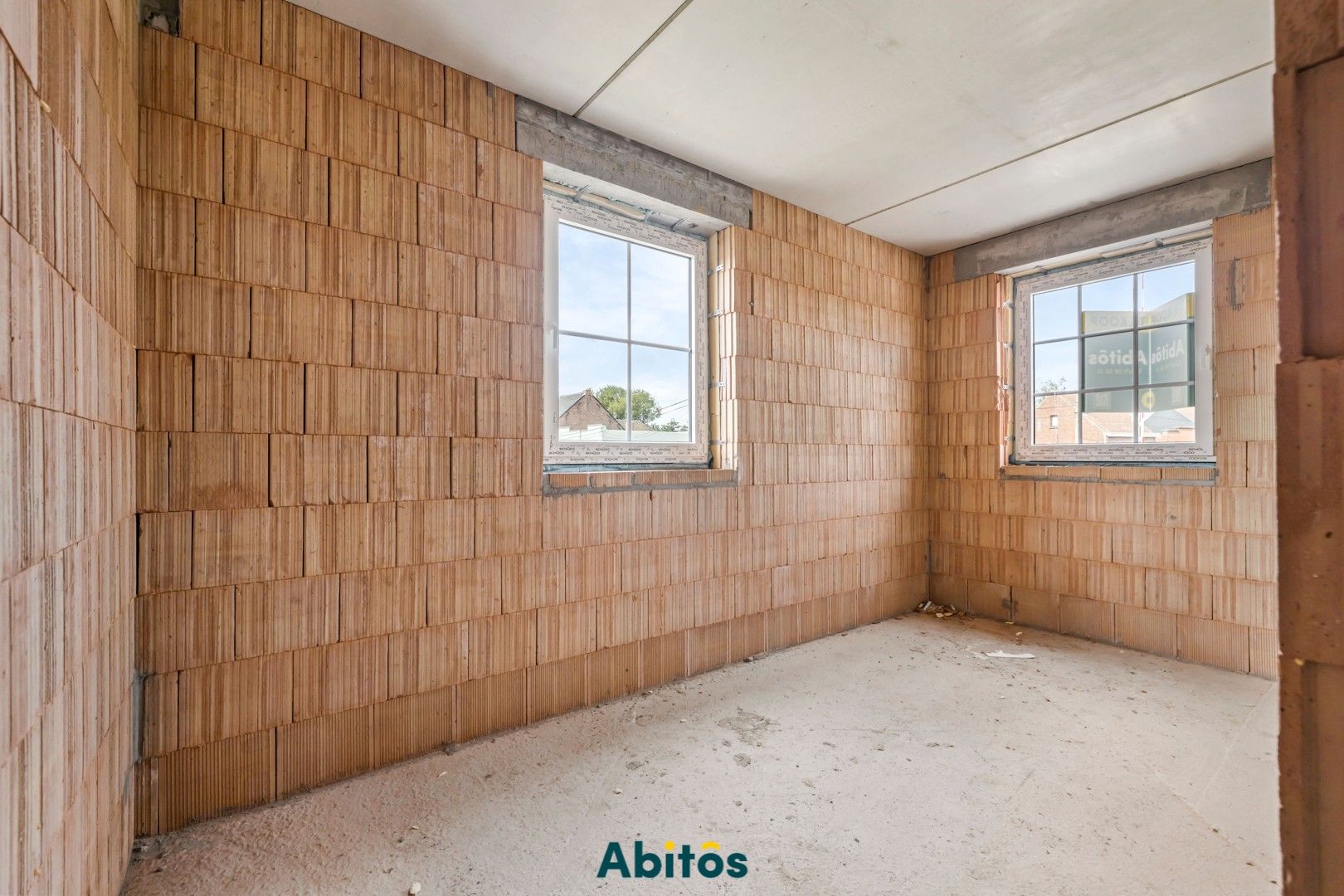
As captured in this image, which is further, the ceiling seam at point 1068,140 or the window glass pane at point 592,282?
the window glass pane at point 592,282

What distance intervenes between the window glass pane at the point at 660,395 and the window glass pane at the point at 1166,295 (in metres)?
2.69

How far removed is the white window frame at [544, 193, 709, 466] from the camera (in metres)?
2.58

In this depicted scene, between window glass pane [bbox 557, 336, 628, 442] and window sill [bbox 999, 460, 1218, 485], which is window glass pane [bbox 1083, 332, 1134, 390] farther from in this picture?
window glass pane [bbox 557, 336, 628, 442]

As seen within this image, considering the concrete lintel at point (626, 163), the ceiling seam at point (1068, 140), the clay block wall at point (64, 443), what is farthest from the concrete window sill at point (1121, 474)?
the clay block wall at point (64, 443)

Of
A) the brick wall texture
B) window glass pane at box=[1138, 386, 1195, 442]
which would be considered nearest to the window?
window glass pane at box=[1138, 386, 1195, 442]

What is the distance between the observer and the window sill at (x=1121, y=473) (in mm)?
3145

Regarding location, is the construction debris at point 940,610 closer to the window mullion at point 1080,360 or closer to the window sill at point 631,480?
the window mullion at point 1080,360

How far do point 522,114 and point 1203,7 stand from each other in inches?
94.9

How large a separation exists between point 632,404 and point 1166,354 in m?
3.02

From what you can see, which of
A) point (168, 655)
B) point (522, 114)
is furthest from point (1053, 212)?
point (168, 655)

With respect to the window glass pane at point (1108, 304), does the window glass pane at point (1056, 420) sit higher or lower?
lower

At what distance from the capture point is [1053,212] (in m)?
3.51

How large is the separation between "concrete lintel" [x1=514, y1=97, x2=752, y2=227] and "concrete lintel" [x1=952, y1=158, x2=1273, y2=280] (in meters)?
→ 1.84

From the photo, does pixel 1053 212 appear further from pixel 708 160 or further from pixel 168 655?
pixel 168 655
